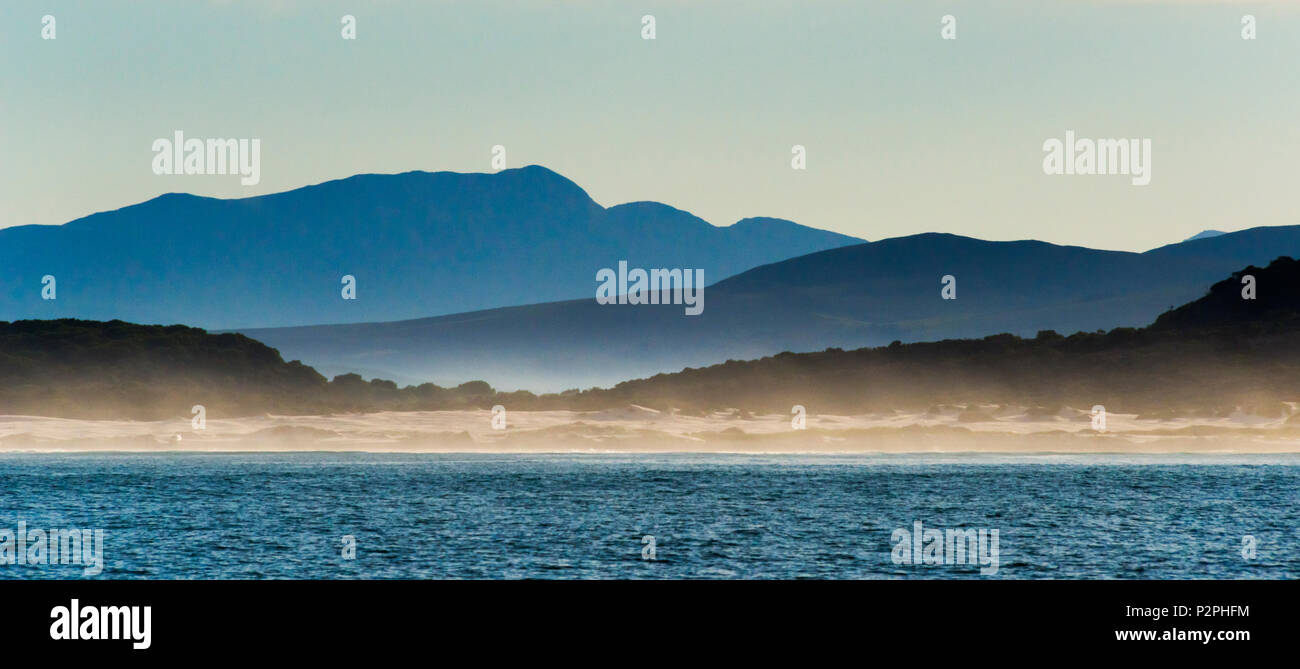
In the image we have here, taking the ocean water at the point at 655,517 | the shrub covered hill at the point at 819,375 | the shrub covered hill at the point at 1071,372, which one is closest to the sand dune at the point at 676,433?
the shrub covered hill at the point at 819,375

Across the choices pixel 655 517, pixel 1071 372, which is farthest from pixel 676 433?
pixel 655 517

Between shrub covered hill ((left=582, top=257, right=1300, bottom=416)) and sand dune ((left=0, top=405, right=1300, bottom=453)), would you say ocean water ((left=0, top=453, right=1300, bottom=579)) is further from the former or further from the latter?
shrub covered hill ((left=582, top=257, right=1300, bottom=416))

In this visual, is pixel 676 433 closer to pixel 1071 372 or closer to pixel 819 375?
pixel 819 375

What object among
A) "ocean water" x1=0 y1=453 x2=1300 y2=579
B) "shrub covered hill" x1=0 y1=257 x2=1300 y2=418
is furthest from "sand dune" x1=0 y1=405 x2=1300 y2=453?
"ocean water" x1=0 y1=453 x2=1300 y2=579

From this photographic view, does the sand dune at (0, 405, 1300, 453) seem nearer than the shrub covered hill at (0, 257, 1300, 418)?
Yes

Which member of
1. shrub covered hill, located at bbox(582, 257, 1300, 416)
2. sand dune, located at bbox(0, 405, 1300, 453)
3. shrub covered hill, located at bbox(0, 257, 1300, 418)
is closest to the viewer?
sand dune, located at bbox(0, 405, 1300, 453)

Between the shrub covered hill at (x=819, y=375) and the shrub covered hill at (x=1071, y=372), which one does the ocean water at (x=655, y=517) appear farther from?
the shrub covered hill at (x=819, y=375)
